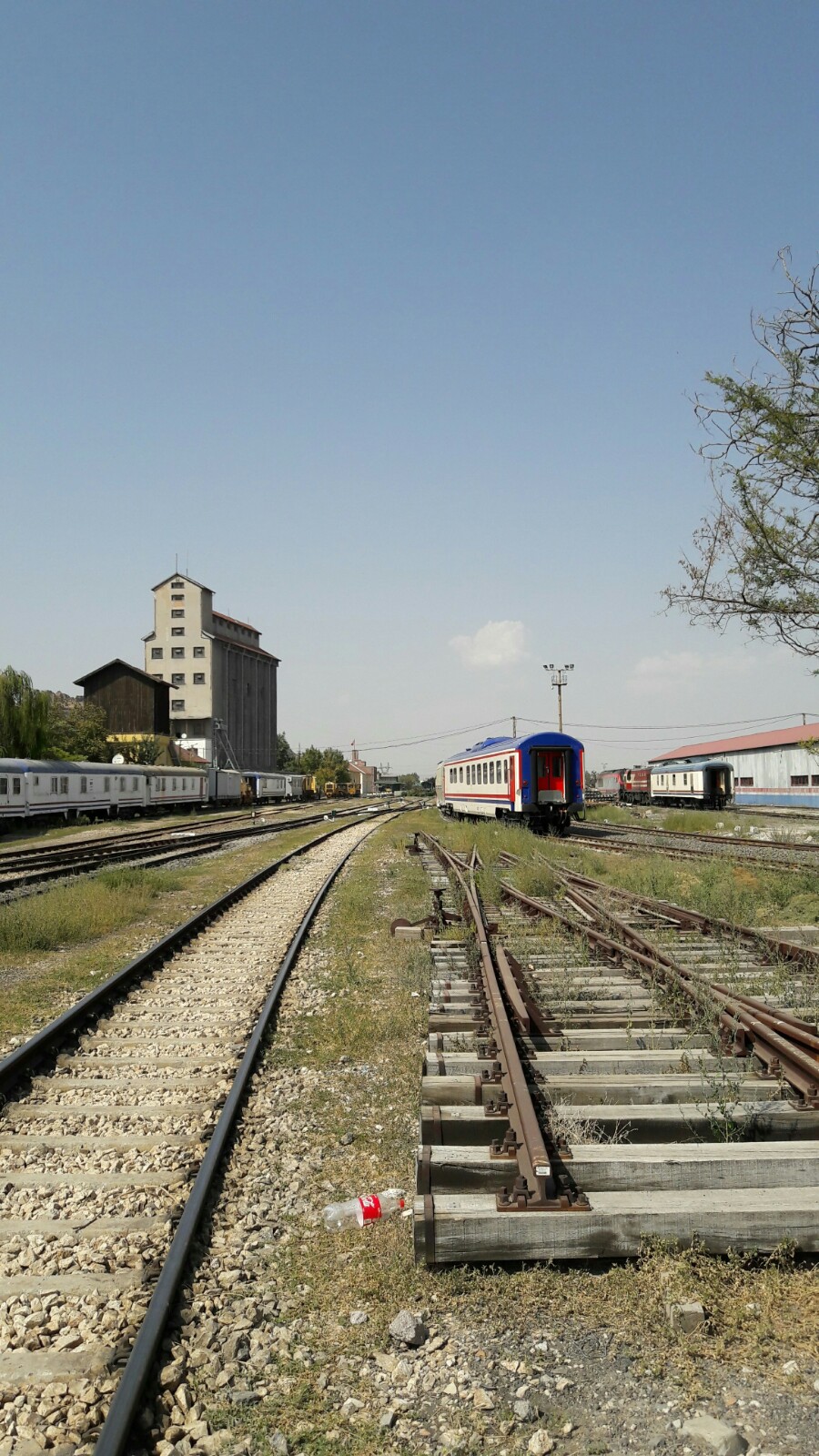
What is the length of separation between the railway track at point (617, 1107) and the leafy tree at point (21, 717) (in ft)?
142

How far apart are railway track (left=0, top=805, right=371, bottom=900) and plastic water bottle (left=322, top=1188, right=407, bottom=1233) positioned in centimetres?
1122

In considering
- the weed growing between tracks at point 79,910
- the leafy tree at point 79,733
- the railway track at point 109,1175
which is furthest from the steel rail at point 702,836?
the leafy tree at point 79,733

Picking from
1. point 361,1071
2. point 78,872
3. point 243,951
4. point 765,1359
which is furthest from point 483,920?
point 78,872

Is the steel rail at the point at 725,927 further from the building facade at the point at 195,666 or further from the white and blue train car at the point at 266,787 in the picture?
the building facade at the point at 195,666

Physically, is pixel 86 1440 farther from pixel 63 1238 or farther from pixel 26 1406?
pixel 63 1238

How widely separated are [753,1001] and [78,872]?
14694mm

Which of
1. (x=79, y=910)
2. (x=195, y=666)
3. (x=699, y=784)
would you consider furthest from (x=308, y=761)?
(x=79, y=910)

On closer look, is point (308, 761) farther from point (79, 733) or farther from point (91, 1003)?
point (91, 1003)

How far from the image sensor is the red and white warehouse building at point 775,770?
48.4 metres

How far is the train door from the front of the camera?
26125 millimetres

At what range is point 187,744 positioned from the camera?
239ft

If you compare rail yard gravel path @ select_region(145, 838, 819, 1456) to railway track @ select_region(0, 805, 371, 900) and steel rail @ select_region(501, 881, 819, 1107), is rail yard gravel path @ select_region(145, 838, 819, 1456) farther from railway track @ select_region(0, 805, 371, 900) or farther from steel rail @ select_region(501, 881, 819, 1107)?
railway track @ select_region(0, 805, 371, 900)

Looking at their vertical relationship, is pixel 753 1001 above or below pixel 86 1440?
above

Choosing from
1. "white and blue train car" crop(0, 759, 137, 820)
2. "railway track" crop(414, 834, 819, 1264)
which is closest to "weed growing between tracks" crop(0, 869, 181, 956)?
"railway track" crop(414, 834, 819, 1264)
